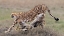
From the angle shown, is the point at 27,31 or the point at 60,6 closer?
the point at 27,31

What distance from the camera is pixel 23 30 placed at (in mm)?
9078

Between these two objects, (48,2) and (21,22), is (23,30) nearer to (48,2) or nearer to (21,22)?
(21,22)

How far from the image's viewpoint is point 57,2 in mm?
18969

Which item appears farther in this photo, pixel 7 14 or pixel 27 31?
pixel 7 14

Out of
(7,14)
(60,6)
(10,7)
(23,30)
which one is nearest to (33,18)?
(23,30)

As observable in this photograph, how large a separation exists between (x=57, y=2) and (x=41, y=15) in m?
9.08

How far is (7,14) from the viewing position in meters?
14.3

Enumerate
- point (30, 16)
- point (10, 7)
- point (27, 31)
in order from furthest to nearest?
point (10, 7)
point (30, 16)
point (27, 31)

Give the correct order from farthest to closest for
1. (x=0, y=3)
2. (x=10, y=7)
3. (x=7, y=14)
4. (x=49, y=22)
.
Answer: (x=0, y=3), (x=10, y=7), (x=7, y=14), (x=49, y=22)

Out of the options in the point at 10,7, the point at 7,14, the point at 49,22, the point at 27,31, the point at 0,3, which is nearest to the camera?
the point at 27,31

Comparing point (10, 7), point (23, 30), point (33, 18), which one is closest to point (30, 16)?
point (33, 18)

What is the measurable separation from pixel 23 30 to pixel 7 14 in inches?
208

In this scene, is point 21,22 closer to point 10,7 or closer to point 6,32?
point 6,32

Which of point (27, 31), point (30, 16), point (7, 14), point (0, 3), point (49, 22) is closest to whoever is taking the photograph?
point (27, 31)
